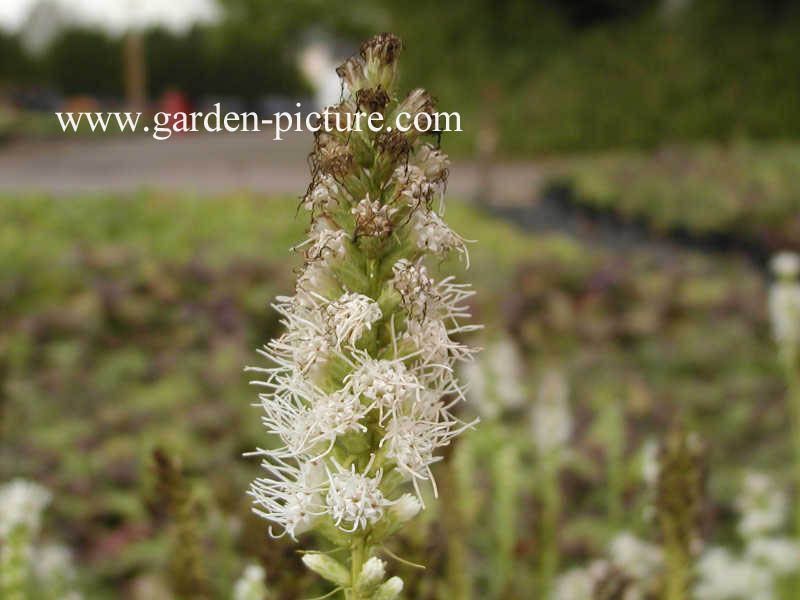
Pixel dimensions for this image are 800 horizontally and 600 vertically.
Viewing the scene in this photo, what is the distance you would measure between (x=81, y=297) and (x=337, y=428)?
18.7 ft

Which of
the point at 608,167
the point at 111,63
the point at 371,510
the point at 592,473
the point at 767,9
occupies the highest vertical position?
the point at 111,63

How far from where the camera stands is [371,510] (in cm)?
97

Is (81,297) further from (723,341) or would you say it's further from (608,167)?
(608,167)

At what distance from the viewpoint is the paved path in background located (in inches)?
659

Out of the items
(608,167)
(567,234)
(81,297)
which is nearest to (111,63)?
(608,167)

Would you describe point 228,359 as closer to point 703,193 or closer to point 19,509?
point 19,509

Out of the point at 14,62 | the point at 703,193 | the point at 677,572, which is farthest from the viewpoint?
the point at 14,62

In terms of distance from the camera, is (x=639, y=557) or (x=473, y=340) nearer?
(x=639, y=557)

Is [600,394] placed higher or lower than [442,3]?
lower

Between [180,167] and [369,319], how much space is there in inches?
856

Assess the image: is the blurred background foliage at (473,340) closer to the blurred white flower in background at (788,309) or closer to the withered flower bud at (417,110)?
the withered flower bud at (417,110)

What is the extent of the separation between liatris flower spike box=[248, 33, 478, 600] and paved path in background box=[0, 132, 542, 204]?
1271 cm

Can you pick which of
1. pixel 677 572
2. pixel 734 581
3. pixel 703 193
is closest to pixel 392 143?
pixel 677 572

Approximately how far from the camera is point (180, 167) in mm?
21859
